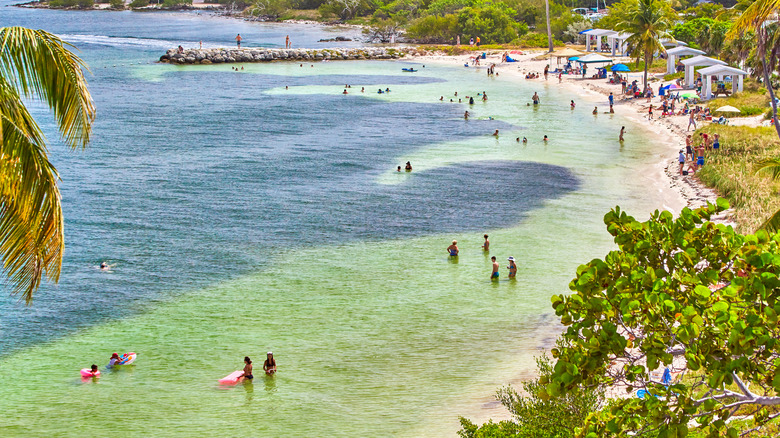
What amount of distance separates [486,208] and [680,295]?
2592 cm

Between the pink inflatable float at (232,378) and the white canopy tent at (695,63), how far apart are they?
46.6 metres

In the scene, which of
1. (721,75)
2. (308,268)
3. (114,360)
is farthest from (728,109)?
(114,360)

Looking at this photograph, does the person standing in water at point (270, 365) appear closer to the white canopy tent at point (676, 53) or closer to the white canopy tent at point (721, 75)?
the white canopy tent at point (721, 75)

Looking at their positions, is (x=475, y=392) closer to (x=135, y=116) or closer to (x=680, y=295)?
(x=680, y=295)

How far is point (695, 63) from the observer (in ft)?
179

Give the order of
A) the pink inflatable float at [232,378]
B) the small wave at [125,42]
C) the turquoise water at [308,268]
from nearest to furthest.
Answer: the turquoise water at [308,268] < the pink inflatable float at [232,378] < the small wave at [125,42]

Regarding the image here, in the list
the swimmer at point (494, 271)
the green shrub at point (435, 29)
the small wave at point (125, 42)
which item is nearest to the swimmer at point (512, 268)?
the swimmer at point (494, 271)

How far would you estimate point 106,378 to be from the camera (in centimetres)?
1961

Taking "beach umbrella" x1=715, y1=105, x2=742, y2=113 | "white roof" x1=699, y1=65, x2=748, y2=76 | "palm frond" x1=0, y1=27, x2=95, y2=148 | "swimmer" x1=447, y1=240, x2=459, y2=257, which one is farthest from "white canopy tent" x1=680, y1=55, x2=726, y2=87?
"palm frond" x1=0, y1=27, x2=95, y2=148

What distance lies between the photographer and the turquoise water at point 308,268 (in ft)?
60.9

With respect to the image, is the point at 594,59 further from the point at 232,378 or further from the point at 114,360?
the point at 114,360

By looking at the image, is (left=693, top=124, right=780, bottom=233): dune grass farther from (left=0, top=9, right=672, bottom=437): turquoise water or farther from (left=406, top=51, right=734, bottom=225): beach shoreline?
(left=0, top=9, right=672, bottom=437): turquoise water

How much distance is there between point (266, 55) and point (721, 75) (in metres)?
66.1

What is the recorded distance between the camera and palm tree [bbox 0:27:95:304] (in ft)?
28.3
